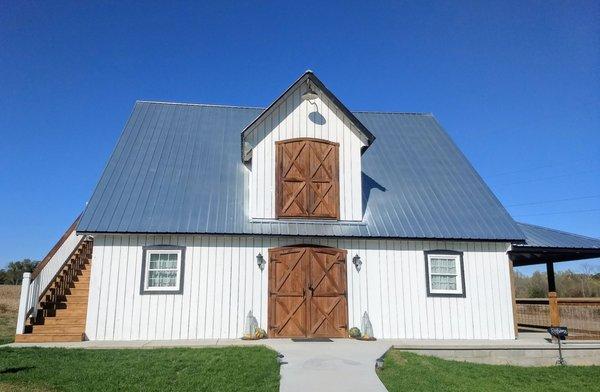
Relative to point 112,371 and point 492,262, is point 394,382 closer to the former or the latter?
point 112,371

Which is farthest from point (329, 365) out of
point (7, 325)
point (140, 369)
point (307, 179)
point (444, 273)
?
point (7, 325)

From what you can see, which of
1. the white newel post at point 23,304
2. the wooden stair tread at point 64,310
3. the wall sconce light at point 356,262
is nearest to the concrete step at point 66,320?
the wooden stair tread at point 64,310

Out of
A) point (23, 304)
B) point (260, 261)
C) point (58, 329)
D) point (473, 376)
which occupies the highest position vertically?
point (260, 261)

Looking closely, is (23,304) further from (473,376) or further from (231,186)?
(473,376)

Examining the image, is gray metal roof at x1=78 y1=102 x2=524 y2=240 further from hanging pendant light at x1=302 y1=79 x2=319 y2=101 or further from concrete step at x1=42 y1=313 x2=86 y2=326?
hanging pendant light at x1=302 y1=79 x2=319 y2=101

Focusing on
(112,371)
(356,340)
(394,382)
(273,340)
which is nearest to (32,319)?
(112,371)

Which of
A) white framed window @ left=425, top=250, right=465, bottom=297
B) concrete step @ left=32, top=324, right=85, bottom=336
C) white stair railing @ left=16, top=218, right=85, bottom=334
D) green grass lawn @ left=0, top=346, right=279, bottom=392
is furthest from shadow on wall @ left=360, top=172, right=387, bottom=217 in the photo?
concrete step @ left=32, top=324, right=85, bottom=336

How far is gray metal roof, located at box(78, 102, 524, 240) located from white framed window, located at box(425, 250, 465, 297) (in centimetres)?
63

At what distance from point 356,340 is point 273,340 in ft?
7.18

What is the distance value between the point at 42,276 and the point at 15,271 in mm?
53797

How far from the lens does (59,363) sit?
874 centimetres

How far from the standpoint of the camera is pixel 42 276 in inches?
484

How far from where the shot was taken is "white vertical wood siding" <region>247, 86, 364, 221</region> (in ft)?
44.8

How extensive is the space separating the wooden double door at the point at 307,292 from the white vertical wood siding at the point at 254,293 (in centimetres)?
25
